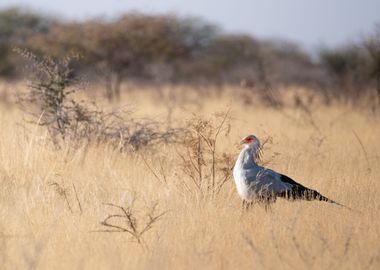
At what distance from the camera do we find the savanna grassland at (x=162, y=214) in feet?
14.1

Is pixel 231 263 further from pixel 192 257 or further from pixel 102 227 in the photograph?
pixel 102 227

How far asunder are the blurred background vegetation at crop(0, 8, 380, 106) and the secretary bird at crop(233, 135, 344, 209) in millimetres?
4166

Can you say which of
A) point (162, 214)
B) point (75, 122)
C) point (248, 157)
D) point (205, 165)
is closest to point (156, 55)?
point (75, 122)

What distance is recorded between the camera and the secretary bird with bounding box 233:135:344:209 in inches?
208

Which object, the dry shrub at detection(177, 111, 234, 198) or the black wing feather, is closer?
the black wing feather

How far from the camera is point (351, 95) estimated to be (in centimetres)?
1555

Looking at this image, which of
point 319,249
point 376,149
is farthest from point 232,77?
point 319,249

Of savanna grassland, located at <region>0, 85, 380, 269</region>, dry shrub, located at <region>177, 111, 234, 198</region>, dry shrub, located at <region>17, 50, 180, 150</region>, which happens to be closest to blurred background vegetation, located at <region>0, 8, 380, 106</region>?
dry shrub, located at <region>17, 50, 180, 150</region>

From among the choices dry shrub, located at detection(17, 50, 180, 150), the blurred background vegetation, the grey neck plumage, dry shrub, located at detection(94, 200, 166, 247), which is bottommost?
dry shrub, located at detection(94, 200, 166, 247)

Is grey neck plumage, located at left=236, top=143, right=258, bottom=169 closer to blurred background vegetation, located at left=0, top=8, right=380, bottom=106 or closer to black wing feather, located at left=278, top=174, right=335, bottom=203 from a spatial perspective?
black wing feather, located at left=278, top=174, right=335, bottom=203

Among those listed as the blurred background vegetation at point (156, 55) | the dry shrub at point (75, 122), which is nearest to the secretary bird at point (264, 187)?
the dry shrub at point (75, 122)

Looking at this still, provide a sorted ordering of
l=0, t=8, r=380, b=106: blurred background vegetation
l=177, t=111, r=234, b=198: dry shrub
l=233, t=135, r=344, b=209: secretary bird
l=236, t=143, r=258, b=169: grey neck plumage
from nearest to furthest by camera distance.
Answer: l=233, t=135, r=344, b=209: secretary bird, l=236, t=143, r=258, b=169: grey neck plumage, l=177, t=111, r=234, b=198: dry shrub, l=0, t=8, r=380, b=106: blurred background vegetation

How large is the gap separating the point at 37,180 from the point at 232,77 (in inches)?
989

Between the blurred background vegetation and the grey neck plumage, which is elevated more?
the blurred background vegetation
